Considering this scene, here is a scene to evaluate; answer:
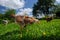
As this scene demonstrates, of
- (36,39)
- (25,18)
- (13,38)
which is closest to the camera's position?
(36,39)

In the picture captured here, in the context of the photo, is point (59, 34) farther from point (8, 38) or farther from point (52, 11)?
point (52, 11)

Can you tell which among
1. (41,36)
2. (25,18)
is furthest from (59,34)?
(25,18)

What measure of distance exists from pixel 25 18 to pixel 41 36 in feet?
4.68

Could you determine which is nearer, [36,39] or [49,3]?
[36,39]

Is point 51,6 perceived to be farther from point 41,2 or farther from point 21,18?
point 21,18

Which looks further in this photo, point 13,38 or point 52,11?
point 52,11

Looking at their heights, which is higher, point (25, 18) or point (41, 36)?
point (25, 18)

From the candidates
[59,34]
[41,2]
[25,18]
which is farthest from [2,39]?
[41,2]

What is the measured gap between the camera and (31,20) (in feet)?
31.9

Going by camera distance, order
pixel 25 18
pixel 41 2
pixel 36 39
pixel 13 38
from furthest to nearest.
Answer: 1. pixel 41 2
2. pixel 25 18
3. pixel 13 38
4. pixel 36 39

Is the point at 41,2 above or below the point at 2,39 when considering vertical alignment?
above

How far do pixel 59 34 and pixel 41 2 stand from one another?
7310 centimetres

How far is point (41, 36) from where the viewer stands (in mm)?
8961

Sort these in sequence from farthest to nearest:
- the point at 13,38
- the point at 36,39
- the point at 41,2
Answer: the point at 41,2
the point at 13,38
the point at 36,39
